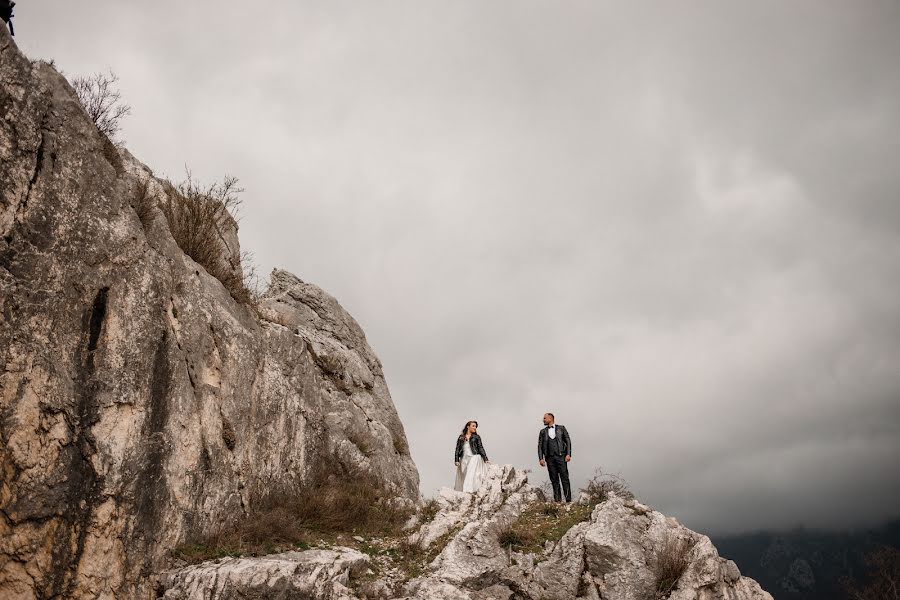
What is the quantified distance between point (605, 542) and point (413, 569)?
501cm

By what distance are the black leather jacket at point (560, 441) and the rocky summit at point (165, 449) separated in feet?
5.76

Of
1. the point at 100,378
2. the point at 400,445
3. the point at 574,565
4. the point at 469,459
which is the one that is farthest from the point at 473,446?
the point at 100,378

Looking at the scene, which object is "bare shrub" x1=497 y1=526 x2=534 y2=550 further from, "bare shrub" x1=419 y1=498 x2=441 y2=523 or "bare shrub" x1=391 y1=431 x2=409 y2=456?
"bare shrub" x1=391 y1=431 x2=409 y2=456

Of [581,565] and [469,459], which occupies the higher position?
[469,459]

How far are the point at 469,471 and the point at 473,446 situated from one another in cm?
105

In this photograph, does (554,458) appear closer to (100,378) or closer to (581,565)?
(581,565)

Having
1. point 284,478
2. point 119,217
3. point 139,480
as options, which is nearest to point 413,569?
point 284,478

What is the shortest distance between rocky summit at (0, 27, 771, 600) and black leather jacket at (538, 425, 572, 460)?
176cm

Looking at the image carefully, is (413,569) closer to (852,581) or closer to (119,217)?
(119,217)

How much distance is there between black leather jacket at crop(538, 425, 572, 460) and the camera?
19.6 metres

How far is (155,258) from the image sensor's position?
1313cm

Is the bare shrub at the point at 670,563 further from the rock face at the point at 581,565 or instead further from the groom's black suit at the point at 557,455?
the groom's black suit at the point at 557,455

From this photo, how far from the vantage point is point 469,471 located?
21.4 meters

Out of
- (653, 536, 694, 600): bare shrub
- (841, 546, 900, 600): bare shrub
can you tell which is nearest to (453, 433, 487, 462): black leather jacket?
(653, 536, 694, 600): bare shrub
